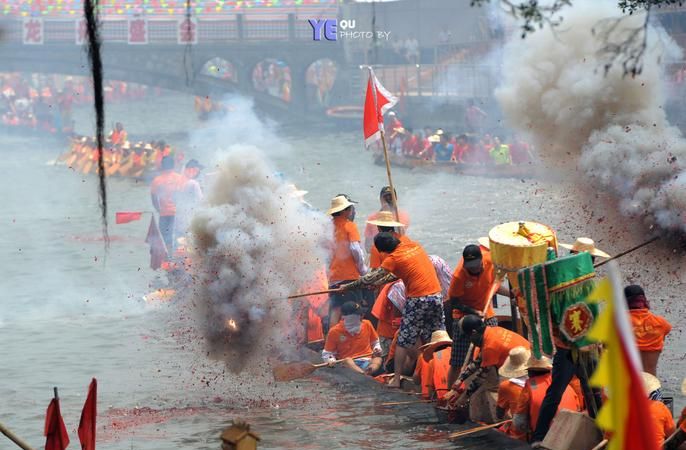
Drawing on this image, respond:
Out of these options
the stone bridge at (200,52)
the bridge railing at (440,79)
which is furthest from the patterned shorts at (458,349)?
the stone bridge at (200,52)

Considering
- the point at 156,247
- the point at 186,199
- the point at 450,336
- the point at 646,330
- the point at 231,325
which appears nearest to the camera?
the point at 646,330

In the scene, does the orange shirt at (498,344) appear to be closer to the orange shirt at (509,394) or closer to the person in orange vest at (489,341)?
the person in orange vest at (489,341)

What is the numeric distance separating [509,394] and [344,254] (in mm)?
3576

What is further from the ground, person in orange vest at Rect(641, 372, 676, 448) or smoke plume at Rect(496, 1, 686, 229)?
smoke plume at Rect(496, 1, 686, 229)

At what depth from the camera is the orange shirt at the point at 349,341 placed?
1173cm

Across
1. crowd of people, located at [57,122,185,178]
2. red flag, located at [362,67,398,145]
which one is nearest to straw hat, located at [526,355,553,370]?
red flag, located at [362,67,398,145]

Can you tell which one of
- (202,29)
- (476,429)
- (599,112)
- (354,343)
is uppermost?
(599,112)

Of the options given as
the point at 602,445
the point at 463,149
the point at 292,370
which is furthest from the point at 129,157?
the point at 602,445

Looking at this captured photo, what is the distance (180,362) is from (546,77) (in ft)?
17.9

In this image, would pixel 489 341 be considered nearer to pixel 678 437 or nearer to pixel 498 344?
pixel 498 344

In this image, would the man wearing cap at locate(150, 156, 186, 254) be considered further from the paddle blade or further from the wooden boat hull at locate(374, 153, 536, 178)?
the wooden boat hull at locate(374, 153, 536, 178)

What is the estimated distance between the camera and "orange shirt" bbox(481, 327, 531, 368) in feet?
30.2

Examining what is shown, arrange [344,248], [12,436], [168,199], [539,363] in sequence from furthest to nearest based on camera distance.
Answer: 1. [168,199]
2. [344,248]
3. [539,363]
4. [12,436]

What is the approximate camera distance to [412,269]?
10.6 meters
